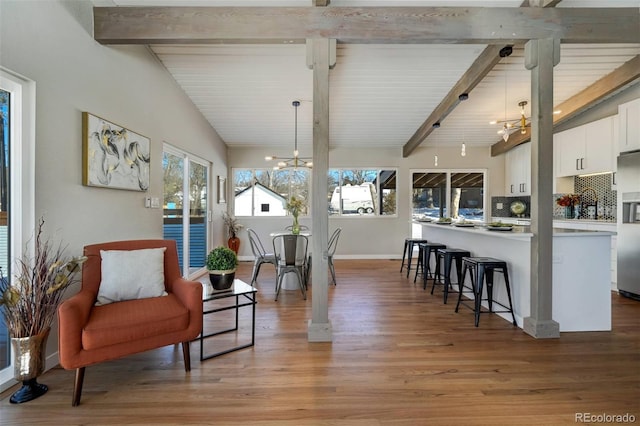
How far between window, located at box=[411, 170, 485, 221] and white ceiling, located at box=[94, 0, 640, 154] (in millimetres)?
1152

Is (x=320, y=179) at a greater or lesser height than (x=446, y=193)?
lesser

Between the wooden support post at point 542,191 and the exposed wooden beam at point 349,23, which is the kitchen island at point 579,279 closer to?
the wooden support post at point 542,191

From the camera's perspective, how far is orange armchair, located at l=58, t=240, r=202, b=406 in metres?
1.77

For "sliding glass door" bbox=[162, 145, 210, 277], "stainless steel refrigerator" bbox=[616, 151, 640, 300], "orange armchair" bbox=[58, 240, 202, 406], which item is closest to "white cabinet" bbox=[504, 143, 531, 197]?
"stainless steel refrigerator" bbox=[616, 151, 640, 300]

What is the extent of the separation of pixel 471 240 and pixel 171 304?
3577 millimetres

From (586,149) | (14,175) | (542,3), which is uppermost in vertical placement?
(542,3)

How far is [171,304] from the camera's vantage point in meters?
2.17

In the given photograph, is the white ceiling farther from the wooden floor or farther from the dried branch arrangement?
the wooden floor

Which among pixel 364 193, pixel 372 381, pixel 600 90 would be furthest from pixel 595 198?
pixel 372 381

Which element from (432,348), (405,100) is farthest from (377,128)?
(432,348)

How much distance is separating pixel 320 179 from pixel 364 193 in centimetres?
432

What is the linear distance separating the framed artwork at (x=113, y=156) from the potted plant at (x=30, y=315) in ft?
2.86

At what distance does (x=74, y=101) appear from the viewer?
246cm

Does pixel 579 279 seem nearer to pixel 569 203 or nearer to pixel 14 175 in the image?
pixel 569 203
